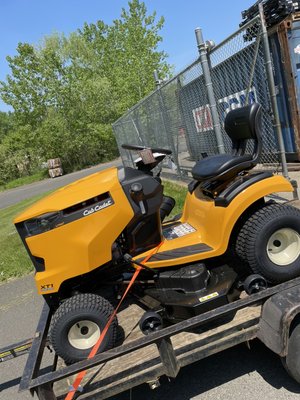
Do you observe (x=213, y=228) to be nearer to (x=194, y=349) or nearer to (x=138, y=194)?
(x=138, y=194)

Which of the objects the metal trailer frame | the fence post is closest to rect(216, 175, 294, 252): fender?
the metal trailer frame

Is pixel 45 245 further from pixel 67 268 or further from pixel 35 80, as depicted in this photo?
pixel 35 80

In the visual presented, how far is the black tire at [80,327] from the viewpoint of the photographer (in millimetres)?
2777

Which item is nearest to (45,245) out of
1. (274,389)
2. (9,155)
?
(274,389)

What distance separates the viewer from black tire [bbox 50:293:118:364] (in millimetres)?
2777

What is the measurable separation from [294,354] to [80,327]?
54.9 inches

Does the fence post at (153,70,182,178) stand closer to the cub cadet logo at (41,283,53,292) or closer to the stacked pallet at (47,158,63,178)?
the cub cadet logo at (41,283,53,292)

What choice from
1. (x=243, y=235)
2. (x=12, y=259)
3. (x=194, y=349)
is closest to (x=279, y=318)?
(x=194, y=349)

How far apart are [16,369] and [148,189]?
205 cm

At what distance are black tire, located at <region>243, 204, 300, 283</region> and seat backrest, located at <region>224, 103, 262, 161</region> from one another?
0.51m

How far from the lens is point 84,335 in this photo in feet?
9.48

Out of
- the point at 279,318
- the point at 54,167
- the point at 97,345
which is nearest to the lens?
the point at 279,318

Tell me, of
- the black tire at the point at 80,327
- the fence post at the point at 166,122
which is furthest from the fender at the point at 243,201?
the fence post at the point at 166,122

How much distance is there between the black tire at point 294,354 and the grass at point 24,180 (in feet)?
98.3
